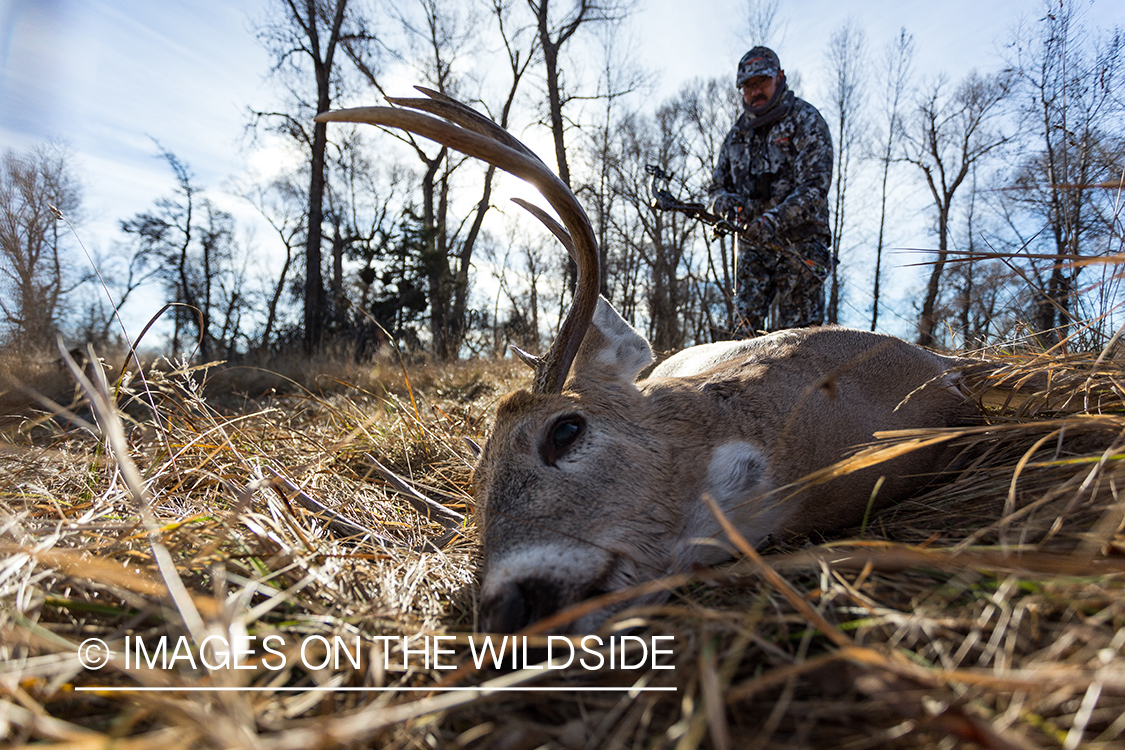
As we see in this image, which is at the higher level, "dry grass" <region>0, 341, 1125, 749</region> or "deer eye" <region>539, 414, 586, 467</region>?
"deer eye" <region>539, 414, 586, 467</region>

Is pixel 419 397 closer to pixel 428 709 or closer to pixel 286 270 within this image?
pixel 428 709

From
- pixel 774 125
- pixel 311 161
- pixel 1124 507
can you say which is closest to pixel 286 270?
pixel 311 161

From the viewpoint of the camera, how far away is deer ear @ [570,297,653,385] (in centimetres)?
236

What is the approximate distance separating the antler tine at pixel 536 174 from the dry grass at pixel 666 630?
2.81 ft

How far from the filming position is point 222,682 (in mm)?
978

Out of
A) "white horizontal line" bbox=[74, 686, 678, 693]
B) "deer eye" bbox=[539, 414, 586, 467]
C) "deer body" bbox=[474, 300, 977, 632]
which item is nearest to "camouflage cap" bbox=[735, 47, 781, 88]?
"deer body" bbox=[474, 300, 977, 632]

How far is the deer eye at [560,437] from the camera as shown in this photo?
192 centimetres

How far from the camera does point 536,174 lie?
1.88 m

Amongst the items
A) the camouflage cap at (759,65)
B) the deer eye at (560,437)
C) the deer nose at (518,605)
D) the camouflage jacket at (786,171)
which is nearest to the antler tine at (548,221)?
the deer eye at (560,437)

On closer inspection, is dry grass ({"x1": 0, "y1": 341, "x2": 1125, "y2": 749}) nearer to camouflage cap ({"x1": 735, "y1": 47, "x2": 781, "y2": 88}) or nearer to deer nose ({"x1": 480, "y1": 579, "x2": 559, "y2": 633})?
deer nose ({"x1": 480, "y1": 579, "x2": 559, "y2": 633})

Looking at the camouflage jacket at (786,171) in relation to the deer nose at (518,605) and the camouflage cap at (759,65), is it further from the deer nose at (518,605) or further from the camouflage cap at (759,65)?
the deer nose at (518,605)

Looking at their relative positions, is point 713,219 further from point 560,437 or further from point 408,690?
point 408,690

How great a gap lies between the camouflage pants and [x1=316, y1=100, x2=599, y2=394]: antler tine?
14.9 ft

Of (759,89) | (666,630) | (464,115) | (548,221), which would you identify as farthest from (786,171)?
(666,630)
